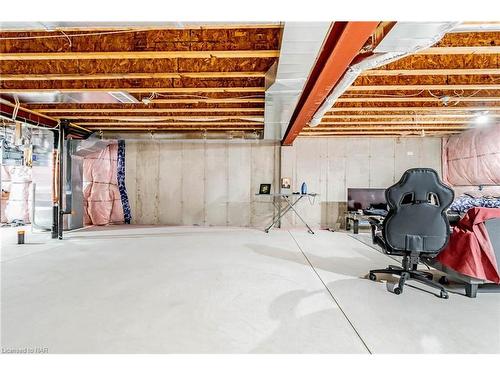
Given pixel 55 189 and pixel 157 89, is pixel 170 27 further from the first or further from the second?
pixel 55 189

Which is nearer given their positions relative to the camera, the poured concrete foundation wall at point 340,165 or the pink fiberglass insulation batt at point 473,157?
the pink fiberglass insulation batt at point 473,157

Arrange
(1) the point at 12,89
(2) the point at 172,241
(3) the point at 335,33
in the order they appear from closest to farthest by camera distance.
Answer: (3) the point at 335,33 → (1) the point at 12,89 → (2) the point at 172,241

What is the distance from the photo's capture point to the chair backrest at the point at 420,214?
2350 millimetres

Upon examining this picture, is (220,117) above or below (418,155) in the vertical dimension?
above

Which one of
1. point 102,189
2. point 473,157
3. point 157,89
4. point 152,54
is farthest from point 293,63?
point 102,189

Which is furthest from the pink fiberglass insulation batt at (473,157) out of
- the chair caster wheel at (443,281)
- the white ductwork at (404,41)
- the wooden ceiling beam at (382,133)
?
the white ductwork at (404,41)

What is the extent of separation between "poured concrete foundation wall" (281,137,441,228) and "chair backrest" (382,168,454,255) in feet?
14.1

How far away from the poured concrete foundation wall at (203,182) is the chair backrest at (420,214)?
4474 millimetres

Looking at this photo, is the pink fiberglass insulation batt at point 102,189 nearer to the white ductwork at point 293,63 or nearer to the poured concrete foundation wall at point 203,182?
the poured concrete foundation wall at point 203,182
